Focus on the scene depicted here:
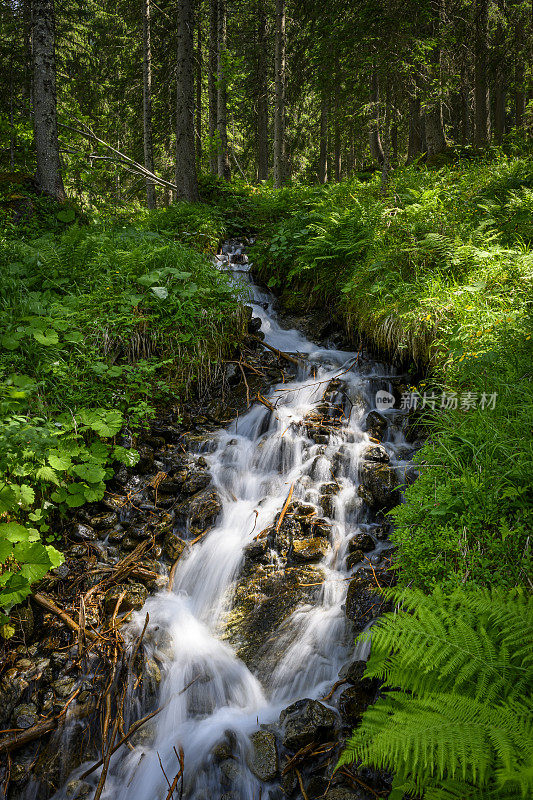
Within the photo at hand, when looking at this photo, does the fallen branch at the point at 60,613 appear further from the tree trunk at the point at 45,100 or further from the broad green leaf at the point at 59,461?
the tree trunk at the point at 45,100

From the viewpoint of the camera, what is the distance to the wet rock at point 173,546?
436cm

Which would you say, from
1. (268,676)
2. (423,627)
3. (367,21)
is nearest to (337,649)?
(268,676)

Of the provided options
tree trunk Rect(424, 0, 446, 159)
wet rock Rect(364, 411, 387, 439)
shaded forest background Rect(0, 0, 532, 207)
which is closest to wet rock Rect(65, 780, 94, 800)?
wet rock Rect(364, 411, 387, 439)

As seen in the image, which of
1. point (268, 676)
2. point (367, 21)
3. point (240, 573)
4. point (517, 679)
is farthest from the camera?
point (367, 21)

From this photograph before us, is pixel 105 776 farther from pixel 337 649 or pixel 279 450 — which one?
pixel 279 450

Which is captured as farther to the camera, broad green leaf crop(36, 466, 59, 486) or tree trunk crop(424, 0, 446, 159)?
tree trunk crop(424, 0, 446, 159)

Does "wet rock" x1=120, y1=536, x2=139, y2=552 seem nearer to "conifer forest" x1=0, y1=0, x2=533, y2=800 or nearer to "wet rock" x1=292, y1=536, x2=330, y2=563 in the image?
"conifer forest" x1=0, y1=0, x2=533, y2=800

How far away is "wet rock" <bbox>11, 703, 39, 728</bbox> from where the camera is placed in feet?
9.78

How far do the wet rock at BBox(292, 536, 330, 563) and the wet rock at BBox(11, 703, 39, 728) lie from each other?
2306 mm

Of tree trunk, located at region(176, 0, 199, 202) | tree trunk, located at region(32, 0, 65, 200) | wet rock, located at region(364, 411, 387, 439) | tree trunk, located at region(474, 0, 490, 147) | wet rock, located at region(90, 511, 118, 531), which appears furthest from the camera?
tree trunk, located at region(474, 0, 490, 147)

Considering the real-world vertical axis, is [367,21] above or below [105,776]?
above

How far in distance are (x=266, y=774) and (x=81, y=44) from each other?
961 inches

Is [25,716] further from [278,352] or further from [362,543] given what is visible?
[278,352]

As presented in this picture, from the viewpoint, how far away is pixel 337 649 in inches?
136
